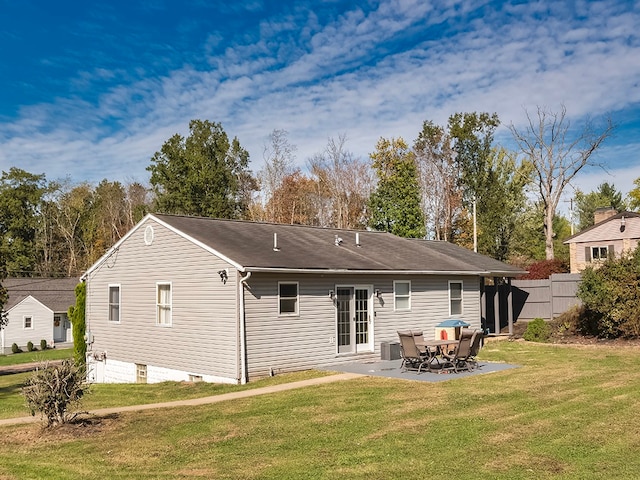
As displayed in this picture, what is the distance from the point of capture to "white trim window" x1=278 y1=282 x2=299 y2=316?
54.1 feet

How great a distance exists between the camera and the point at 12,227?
61.3 m

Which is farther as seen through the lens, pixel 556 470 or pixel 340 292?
pixel 340 292

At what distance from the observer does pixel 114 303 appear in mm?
20938

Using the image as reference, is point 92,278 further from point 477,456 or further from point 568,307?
point 568,307

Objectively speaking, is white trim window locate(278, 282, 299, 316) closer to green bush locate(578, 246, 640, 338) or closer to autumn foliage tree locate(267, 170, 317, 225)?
green bush locate(578, 246, 640, 338)

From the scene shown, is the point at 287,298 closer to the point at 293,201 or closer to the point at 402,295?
the point at 402,295

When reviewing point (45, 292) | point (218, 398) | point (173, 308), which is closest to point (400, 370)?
point (218, 398)

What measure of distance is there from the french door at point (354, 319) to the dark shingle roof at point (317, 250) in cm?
86

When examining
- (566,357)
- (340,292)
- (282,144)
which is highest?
(282,144)

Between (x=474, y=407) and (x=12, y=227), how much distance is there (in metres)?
60.9

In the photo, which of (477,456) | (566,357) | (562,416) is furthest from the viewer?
(566,357)

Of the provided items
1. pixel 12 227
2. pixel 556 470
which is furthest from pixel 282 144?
pixel 556 470

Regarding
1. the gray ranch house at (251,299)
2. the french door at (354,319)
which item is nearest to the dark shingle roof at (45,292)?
the gray ranch house at (251,299)

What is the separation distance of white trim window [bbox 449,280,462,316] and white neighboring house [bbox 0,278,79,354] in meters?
35.6
